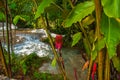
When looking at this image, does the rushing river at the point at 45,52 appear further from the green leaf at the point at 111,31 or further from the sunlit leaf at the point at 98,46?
the green leaf at the point at 111,31

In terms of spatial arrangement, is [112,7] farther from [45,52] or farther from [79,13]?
[45,52]

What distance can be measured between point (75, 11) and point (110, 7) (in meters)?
0.42

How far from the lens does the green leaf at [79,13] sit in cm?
173

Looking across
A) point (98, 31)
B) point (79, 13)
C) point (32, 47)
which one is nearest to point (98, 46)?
point (98, 31)

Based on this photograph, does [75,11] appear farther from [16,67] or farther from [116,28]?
[16,67]

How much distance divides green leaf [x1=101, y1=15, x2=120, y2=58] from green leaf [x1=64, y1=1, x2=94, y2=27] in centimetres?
15

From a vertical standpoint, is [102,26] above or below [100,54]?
above

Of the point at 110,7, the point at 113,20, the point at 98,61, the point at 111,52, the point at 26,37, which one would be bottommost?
the point at 26,37

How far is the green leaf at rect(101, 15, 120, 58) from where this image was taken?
5.21ft

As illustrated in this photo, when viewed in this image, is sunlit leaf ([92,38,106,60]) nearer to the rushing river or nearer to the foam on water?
the rushing river

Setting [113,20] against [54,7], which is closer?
[113,20]

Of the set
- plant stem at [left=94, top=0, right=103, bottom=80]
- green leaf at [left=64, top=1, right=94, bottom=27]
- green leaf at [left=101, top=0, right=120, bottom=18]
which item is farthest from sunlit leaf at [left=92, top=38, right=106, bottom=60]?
green leaf at [left=101, top=0, right=120, bottom=18]

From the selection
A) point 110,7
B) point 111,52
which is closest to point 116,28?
point 111,52

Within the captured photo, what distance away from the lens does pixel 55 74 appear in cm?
402
